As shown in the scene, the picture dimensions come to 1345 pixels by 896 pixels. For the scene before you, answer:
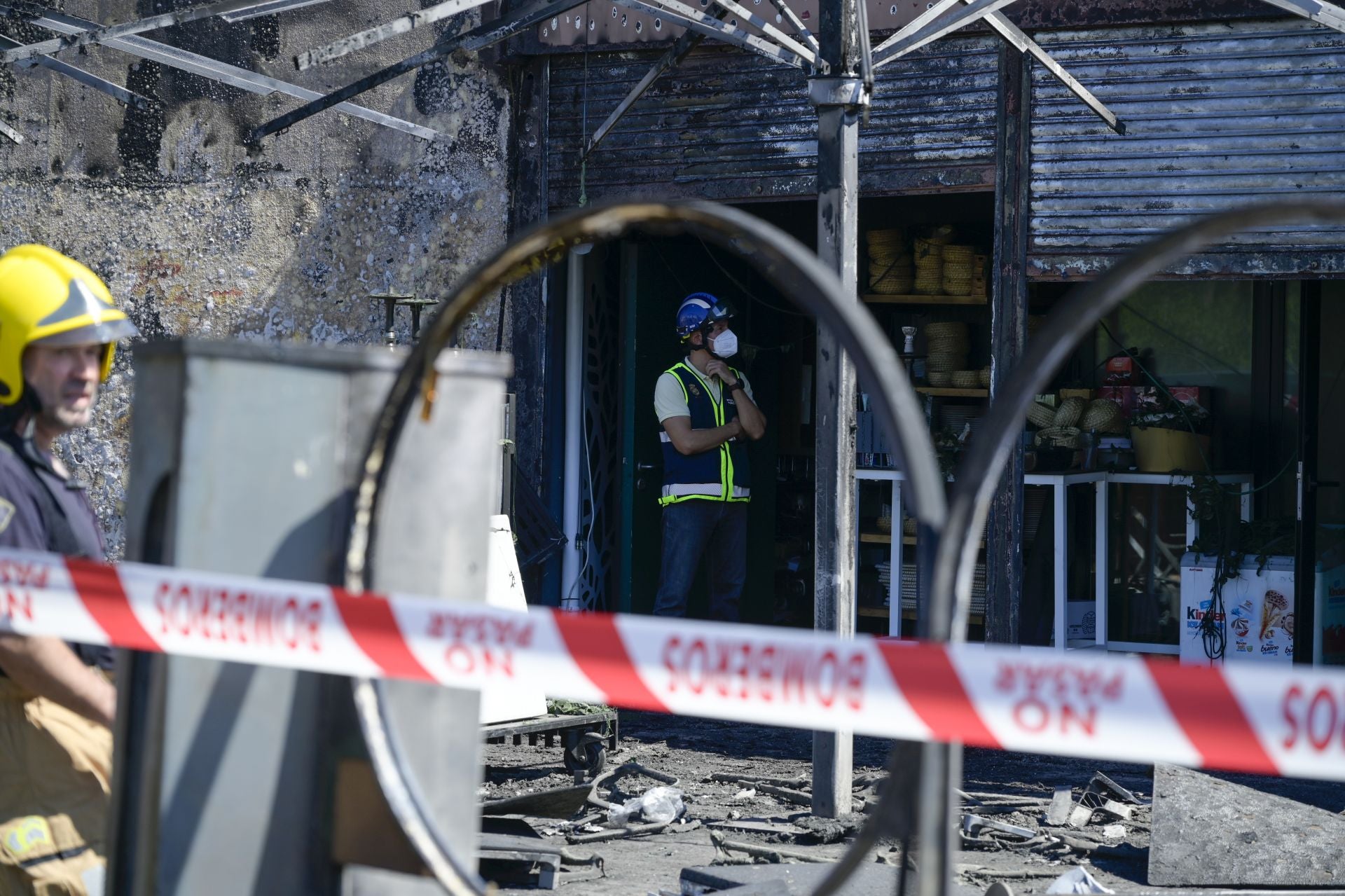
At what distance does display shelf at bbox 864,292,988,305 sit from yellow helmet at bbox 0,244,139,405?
7460 mm

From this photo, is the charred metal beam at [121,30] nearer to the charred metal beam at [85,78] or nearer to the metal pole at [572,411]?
the charred metal beam at [85,78]

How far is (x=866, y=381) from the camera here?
2238mm

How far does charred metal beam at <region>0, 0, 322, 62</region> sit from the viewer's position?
273 inches

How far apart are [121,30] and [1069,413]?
19.4ft

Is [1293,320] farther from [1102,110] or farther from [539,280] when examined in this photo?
[539,280]

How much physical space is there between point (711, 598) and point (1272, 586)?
326cm

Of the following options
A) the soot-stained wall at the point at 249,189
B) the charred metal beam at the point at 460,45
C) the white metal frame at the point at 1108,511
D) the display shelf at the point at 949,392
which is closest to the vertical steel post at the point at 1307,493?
the white metal frame at the point at 1108,511

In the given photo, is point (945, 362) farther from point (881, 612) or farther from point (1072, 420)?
point (881, 612)

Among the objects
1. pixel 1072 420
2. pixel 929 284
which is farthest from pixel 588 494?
pixel 1072 420

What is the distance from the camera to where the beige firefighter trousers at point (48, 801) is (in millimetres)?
2910

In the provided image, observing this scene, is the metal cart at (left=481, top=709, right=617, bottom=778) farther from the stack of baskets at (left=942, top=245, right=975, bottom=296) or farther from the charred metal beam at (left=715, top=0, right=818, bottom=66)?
the stack of baskets at (left=942, top=245, right=975, bottom=296)

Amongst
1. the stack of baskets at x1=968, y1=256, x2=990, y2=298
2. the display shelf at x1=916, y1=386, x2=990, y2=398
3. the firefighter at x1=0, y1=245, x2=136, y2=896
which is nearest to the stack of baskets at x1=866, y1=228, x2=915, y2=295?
the stack of baskets at x1=968, y1=256, x2=990, y2=298

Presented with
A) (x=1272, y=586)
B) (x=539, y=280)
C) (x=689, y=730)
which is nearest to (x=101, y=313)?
(x=689, y=730)

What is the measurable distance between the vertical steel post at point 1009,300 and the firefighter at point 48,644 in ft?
18.7
